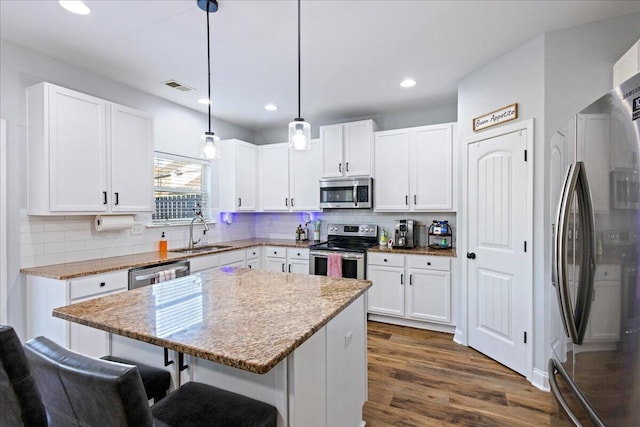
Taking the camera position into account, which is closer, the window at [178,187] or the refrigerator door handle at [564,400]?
the refrigerator door handle at [564,400]

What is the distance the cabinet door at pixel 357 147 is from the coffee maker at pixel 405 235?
81cm

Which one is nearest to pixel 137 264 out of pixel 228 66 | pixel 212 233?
pixel 212 233

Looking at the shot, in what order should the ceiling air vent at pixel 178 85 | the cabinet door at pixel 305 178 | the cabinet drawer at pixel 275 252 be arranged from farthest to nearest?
the cabinet door at pixel 305 178 → the cabinet drawer at pixel 275 252 → the ceiling air vent at pixel 178 85

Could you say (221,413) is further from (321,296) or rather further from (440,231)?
(440,231)

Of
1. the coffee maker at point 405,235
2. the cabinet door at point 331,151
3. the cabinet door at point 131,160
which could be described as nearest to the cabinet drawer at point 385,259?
the coffee maker at point 405,235

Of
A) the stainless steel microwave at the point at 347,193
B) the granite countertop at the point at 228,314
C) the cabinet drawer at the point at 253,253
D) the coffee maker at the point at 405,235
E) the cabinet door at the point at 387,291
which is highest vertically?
the stainless steel microwave at the point at 347,193

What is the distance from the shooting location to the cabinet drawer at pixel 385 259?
3.67 meters

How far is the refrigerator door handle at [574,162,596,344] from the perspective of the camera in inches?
48.9

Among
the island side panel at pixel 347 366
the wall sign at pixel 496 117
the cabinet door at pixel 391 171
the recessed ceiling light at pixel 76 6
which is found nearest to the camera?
the island side panel at pixel 347 366

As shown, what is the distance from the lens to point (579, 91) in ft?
7.54

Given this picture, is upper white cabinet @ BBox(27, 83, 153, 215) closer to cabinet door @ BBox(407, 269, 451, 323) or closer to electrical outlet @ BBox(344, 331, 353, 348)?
electrical outlet @ BBox(344, 331, 353, 348)

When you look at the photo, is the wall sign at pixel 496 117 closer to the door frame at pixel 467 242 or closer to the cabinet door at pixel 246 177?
the door frame at pixel 467 242

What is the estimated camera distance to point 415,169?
3.85 meters

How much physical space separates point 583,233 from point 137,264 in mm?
3173
